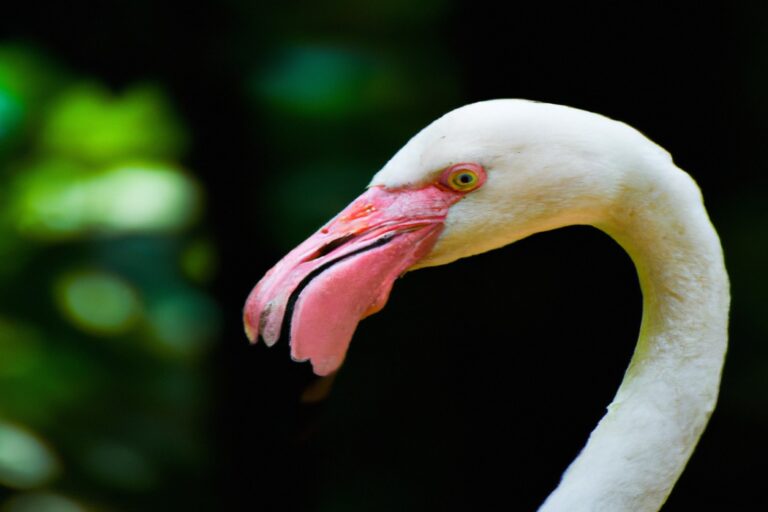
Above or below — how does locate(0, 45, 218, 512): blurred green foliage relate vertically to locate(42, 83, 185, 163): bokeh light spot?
below

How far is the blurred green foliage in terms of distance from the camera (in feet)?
9.14

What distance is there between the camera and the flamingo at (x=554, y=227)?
4.04 feet

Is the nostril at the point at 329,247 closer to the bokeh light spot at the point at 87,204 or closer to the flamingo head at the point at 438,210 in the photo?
the flamingo head at the point at 438,210

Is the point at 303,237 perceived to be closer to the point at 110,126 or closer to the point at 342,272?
the point at 110,126

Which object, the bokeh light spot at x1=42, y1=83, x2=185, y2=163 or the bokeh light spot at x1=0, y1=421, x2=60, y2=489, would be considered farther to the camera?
the bokeh light spot at x1=42, y1=83, x2=185, y2=163

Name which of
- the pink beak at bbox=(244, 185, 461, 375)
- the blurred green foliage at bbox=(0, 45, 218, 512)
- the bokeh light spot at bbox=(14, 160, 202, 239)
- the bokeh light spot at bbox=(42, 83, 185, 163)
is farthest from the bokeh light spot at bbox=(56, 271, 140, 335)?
the pink beak at bbox=(244, 185, 461, 375)

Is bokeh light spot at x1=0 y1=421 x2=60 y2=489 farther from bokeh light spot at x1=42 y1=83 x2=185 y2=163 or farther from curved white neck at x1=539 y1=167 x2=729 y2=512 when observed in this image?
curved white neck at x1=539 y1=167 x2=729 y2=512

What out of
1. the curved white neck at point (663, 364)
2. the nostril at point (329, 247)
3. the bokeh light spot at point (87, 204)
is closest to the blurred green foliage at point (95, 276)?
the bokeh light spot at point (87, 204)

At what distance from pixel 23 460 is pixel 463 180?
6.05ft

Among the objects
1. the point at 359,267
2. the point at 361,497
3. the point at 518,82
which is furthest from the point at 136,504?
the point at 359,267

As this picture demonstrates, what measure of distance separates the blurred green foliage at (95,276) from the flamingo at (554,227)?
65.3 inches

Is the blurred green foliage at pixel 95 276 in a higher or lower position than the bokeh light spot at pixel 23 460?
higher

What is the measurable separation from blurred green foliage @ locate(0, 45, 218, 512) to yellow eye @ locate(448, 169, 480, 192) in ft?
5.63

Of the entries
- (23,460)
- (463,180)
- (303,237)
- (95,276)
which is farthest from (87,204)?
(463,180)
